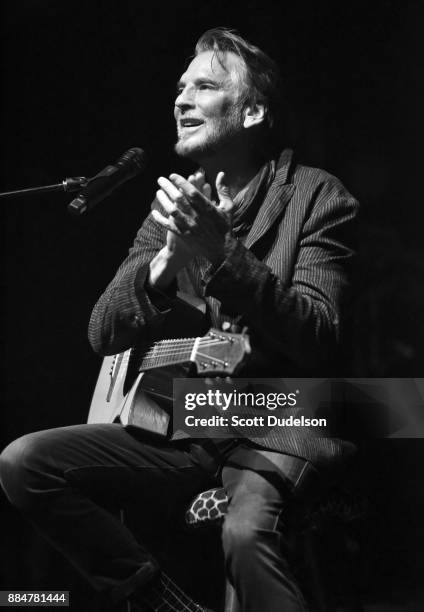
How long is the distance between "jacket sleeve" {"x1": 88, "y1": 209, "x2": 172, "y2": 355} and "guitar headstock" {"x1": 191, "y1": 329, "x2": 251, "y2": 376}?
166 mm

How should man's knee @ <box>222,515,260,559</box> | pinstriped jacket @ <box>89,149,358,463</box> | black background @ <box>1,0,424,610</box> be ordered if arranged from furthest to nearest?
black background @ <box>1,0,424,610</box>
pinstriped jacket @ <box>89,149,358,463</box>
man's knee @ <box>222,515,260,559</box>

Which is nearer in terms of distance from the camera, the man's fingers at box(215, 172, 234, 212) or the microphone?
the man's fingers at box(215, 172, 234, 212)

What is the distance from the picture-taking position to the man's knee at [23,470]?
1771 mm

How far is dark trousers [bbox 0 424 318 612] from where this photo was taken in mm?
1564

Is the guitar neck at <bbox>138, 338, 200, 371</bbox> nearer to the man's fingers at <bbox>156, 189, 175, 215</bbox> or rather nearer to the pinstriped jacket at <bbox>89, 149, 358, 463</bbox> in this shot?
the pinstriped jacket at <bbox>89, 149, 358, 463</bbox>

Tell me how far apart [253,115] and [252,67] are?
149 millimetres

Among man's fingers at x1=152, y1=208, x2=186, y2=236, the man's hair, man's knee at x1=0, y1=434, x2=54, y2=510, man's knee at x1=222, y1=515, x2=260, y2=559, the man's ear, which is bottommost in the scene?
man's knee at x1=222, y1=515, x2=260, y2=559

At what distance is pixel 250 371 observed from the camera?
1792 millimetres

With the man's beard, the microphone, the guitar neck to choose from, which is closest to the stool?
the guitar neck

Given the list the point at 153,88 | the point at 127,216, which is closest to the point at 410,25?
the point at 153,88

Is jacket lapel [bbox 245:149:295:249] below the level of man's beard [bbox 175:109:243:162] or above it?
below

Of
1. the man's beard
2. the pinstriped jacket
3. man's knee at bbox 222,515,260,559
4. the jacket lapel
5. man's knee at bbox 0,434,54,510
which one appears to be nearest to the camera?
man's knee at bbox 222,515,260,559

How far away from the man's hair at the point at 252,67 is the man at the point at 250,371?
0.67ft

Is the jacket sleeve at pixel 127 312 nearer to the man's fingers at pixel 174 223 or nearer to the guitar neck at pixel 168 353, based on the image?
the guitar neck at pixel 168 353
